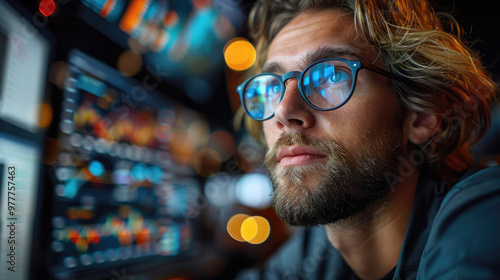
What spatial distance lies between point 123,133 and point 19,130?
470mm

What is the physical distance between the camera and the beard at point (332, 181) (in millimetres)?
746

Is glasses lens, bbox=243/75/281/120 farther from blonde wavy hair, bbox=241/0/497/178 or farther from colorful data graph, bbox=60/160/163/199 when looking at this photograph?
colorful data graph, bbox=60/160/163/199

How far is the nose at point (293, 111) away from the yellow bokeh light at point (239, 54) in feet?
2.91

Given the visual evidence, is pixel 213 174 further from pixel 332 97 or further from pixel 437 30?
pixel 437 30

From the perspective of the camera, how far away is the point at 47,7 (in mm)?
816

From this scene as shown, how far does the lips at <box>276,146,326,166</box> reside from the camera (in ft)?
2.49

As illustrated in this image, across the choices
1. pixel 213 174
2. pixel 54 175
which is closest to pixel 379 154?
pixel 54 175

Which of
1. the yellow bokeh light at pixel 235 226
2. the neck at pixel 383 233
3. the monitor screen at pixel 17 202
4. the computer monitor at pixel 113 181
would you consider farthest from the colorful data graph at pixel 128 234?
the neck at pixel 383 233

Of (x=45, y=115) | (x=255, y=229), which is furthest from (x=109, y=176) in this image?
(x=255, y=229)

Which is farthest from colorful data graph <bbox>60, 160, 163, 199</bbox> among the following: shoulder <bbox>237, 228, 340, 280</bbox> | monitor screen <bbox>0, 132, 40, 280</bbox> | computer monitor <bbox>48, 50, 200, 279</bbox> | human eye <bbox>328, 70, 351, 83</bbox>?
human eye <bbox>328, 70, 351, 83</bbox>

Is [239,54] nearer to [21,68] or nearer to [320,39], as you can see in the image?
[320,39]

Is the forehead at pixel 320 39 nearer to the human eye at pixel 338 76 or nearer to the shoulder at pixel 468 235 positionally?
the human eye at pixel 338 76

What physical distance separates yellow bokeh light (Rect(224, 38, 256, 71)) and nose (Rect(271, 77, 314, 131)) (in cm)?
89

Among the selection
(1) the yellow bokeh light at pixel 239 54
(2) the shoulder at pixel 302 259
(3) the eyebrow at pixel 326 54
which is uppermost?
(1) the yellow bokeh light at pixel 239 54
